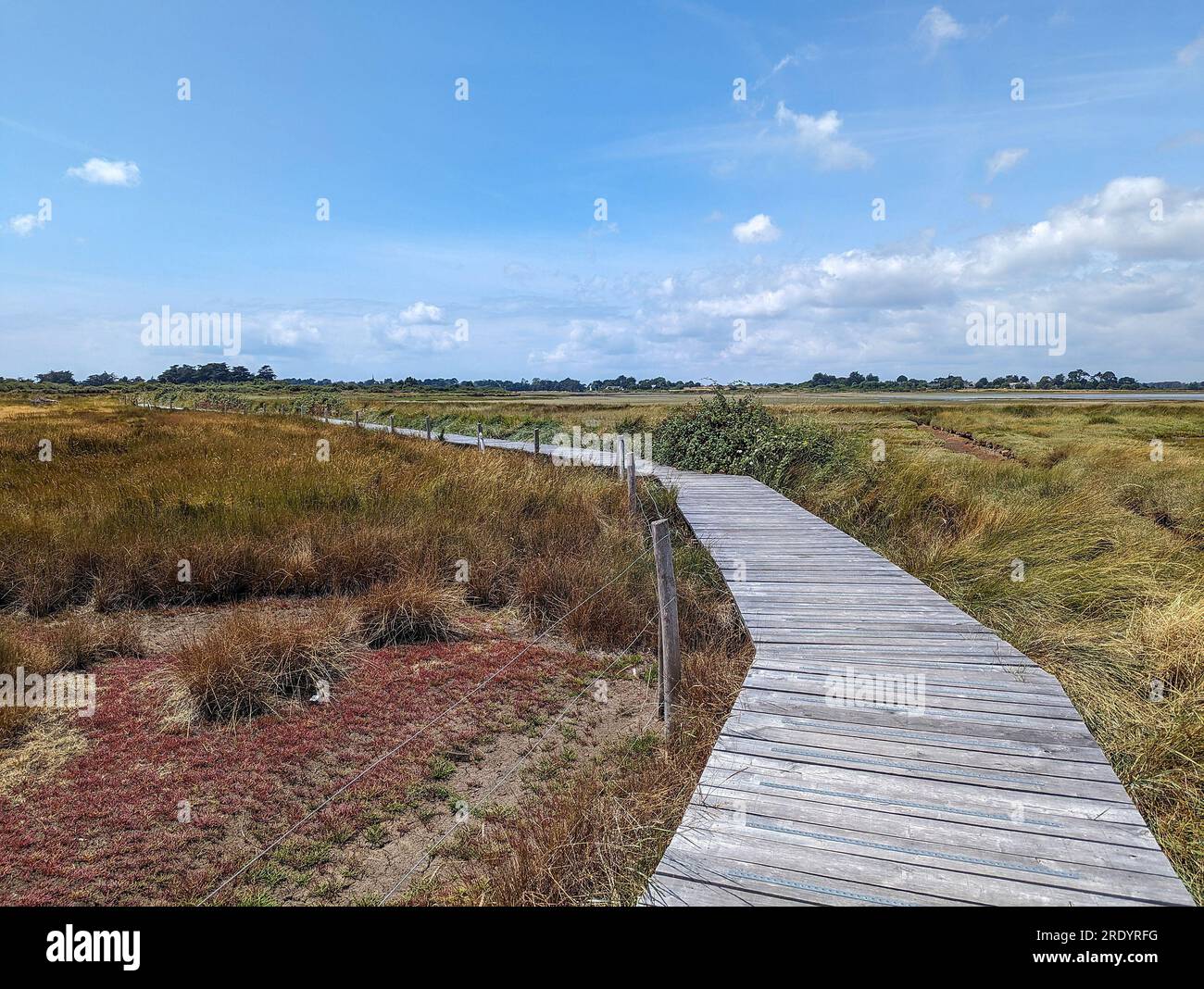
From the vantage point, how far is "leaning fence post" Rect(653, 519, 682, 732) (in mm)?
4660

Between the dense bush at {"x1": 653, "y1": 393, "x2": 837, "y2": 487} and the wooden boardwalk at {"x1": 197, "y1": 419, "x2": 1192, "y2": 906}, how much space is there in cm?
743

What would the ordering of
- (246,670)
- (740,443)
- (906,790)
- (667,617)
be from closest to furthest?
(906,790), (667,617), (246,670), (740,443)

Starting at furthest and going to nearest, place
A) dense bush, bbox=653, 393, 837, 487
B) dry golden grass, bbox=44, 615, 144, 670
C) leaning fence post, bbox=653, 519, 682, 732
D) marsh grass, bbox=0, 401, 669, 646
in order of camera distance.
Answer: dense bush, bbox=653, 393, 837, 487
marsh grass, bbox=0, 401, 669, 646
dry golden grass, bbox=44, 615, 144, 670
leaning fence post, bbox=653, 519, 682, 732

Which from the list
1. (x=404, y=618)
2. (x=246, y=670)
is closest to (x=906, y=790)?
(x=246, y=670)

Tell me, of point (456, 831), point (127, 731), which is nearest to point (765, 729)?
point (456, 831)

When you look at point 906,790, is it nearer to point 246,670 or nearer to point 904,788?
point 904,788

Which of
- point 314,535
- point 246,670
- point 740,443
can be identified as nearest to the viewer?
point 246,670

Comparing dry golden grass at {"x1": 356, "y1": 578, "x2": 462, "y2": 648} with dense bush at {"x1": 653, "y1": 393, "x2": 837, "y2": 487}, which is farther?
dense bush at {"x1": 653, "y1": 393, "x2": 837, "y2": 487}

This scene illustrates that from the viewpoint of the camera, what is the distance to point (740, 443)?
14.1m

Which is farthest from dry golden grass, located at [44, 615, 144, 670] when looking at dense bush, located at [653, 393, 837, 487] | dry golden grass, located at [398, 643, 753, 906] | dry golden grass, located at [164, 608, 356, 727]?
dense bush, located at [653, 393, 837, 487]

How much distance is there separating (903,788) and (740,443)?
11337mm

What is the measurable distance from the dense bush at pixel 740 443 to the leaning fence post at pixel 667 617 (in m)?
7.92

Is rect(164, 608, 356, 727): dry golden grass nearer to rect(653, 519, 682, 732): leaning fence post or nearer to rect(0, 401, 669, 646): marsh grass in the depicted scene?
rect(0, 401, 669, 646): marsh grass

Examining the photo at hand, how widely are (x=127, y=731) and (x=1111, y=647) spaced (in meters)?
7.19
